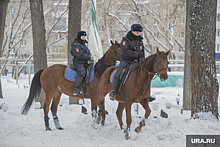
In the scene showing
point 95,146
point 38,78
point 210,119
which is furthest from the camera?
point 38,78

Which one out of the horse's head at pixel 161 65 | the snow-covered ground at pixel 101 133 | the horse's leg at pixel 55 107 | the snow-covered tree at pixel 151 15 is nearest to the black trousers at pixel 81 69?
the horse's leg at pixel 55 107

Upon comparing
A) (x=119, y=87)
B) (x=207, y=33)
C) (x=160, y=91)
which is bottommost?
(x=160, y=91)

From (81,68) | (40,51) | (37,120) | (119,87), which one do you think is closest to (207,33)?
(119,87)

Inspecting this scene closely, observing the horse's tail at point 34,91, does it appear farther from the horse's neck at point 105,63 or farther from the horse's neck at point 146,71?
the horse's neck at point 146,71

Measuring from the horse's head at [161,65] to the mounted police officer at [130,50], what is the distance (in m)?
0.75

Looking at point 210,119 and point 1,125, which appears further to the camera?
point 1,125

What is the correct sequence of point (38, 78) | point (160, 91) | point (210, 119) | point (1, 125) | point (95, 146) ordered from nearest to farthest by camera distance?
1. point (95, 146)
2. point (210, 119)
3. point (1, 125)
4. point (38, 78)
5. point (160, 91)

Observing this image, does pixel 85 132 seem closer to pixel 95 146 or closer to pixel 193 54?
pixel 95 146

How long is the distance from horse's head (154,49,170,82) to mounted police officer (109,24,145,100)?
746 mm

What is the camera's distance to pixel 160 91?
16531 millimetres

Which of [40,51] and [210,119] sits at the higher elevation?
[40,51]

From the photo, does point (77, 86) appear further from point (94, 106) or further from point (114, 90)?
point (114, 90)

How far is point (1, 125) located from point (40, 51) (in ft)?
12.4

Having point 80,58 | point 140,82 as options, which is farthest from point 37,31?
point 140,82
